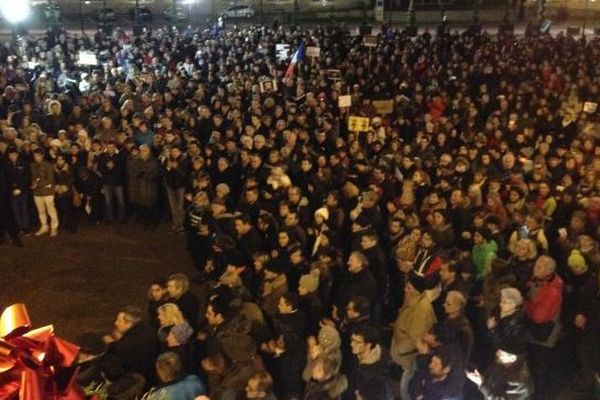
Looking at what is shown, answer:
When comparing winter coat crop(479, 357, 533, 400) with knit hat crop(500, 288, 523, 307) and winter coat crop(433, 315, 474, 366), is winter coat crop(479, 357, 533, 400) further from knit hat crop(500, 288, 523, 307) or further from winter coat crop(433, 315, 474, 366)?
knit hat crop(500, 288, 523, 307)

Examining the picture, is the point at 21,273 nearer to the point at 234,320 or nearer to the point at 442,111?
the point at 234,320

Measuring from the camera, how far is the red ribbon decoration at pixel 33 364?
7.77 ft

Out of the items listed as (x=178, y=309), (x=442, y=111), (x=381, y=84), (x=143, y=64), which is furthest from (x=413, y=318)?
(x=143, y=64)

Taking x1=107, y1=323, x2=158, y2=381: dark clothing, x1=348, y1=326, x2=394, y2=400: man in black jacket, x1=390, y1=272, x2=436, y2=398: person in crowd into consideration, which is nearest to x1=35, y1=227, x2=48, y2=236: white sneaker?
x1=107, y1=323, x2=158, y2=381: dark clothing

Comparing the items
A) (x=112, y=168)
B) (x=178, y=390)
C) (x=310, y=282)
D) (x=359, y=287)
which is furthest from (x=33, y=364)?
(x=112, y=168)

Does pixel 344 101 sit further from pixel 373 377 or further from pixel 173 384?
pixel 173 384

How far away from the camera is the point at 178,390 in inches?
183

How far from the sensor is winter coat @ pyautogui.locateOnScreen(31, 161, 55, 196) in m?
9.51

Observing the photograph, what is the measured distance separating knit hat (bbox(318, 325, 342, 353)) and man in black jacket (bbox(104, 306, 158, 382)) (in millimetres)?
1294

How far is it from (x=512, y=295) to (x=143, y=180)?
604 centimetres

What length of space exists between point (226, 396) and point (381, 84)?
11.6 metres

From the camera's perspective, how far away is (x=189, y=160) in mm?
9906

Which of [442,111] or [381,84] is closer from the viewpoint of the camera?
[442,111]

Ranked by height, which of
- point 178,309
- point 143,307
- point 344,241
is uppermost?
point 178,309
